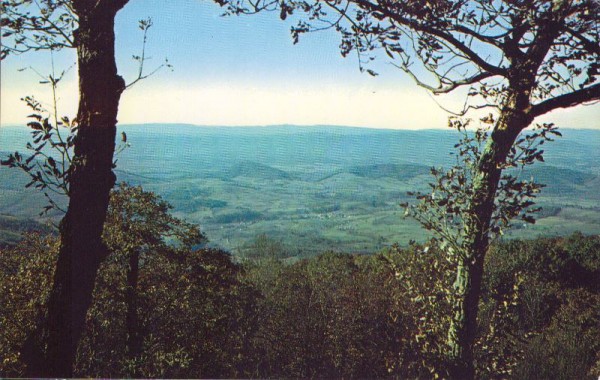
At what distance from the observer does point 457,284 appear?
2.82 m

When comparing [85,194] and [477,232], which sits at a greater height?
[85,194]

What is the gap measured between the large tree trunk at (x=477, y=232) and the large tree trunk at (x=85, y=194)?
2071mm

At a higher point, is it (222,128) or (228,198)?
(222,128)

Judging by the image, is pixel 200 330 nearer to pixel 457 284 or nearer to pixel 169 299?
pixel 169 299

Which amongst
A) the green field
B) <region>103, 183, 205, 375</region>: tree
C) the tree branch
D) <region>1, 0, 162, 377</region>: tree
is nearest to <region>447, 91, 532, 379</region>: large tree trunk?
→ the tree branch

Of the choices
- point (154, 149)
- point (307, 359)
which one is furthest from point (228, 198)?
point (307, 359)

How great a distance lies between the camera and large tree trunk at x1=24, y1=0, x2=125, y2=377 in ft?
6.65

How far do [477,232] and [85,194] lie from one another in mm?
2195

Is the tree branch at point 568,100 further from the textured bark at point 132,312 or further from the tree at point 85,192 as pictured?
the textured bark at point 132,312

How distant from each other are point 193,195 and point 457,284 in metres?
53.1

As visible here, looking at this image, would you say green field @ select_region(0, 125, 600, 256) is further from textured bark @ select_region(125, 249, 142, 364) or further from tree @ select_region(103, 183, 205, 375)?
textured bark @ select_region(125, 249, 142, 364)

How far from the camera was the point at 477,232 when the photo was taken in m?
2.73

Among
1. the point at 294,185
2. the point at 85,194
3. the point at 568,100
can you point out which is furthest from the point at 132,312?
the point at 294,185

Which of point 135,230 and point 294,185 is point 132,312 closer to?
point 135,230
